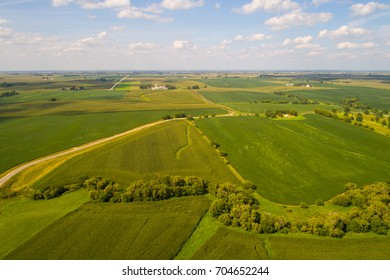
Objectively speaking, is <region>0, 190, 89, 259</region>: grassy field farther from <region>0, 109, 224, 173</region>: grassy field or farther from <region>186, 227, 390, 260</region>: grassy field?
<region>186, 227, 390, 260</region>: grassy field

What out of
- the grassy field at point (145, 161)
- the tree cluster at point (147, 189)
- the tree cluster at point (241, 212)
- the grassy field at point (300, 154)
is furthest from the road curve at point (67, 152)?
the tree cluster at point (241, 212)

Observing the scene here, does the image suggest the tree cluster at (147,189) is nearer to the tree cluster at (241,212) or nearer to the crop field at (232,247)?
the tree cluster at (241,212)

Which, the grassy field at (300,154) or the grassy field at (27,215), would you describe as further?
the grassy field at (300,154)

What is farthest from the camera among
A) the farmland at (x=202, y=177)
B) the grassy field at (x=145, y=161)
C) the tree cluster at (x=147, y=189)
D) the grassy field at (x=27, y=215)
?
the grassy field at (x=145, y=161)

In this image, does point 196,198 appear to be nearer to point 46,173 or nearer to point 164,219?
point 164,219

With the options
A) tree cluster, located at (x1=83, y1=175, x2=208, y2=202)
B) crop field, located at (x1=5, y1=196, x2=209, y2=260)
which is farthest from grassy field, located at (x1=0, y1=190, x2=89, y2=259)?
tree cluster, located at (x1=83, y1=175, x2=208, y2=202)

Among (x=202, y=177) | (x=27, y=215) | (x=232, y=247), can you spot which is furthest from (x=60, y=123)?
(x=232, y=247)
